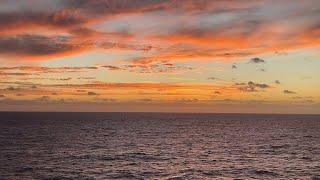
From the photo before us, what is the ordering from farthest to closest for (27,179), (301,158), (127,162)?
(301,158) < (127,162) < (27,179)

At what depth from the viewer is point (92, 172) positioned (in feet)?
209

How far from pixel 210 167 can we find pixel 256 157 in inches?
680

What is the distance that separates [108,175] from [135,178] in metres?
4.30

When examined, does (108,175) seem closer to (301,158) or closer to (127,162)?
(127,162)

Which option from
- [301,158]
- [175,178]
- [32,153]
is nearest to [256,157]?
[301,158]

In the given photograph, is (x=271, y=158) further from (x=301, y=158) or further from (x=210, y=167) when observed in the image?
(x=210, y=167)

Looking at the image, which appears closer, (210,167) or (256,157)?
(210,167)

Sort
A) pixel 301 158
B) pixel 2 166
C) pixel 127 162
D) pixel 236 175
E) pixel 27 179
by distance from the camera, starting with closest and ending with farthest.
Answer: pixel 27 179 → pixel 236 175 → pixel 2 166 → pixel 127 162 → pixel 301 158

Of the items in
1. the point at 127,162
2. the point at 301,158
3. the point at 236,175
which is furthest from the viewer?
the point at 301,158

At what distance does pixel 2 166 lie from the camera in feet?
223

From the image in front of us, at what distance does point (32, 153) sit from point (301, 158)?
5136 centimetres

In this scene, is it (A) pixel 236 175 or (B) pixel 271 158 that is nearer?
(A) pixel 236 175

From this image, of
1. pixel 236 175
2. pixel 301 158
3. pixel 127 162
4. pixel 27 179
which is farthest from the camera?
pixel 301 158

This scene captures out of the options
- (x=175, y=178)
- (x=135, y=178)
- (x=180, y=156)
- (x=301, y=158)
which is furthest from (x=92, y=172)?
(x=301, y=158)
